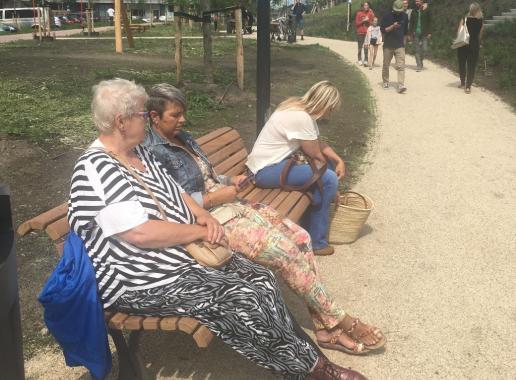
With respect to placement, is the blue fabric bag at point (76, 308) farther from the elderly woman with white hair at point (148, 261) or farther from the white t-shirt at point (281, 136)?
the white t-shirt at point (281, 136)

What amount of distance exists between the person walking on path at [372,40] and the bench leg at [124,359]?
1363 centimetres

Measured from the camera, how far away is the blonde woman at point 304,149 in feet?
13.6

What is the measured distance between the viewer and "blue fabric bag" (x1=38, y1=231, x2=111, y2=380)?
244 cm

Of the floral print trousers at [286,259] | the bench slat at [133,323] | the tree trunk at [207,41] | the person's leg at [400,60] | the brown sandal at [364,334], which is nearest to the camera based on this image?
the bench slat at [133,323]

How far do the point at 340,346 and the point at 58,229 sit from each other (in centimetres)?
166

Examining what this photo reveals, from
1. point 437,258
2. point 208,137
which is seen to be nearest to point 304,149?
point 208,137

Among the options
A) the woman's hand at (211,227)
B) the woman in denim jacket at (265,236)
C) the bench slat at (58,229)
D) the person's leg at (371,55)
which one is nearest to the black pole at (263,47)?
the woman in denim jacket at (265,236)

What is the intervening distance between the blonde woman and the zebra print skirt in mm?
1675

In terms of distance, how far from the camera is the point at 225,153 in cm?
461

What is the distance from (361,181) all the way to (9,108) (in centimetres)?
517

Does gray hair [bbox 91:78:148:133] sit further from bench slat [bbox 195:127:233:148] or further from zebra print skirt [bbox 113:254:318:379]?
bench slat [bbox 195:127:233:148]

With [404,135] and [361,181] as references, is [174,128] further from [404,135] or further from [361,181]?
[404,135]

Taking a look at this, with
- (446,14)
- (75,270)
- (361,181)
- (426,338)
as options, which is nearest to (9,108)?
(361,181)

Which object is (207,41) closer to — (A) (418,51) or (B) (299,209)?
(B) (299,209)
